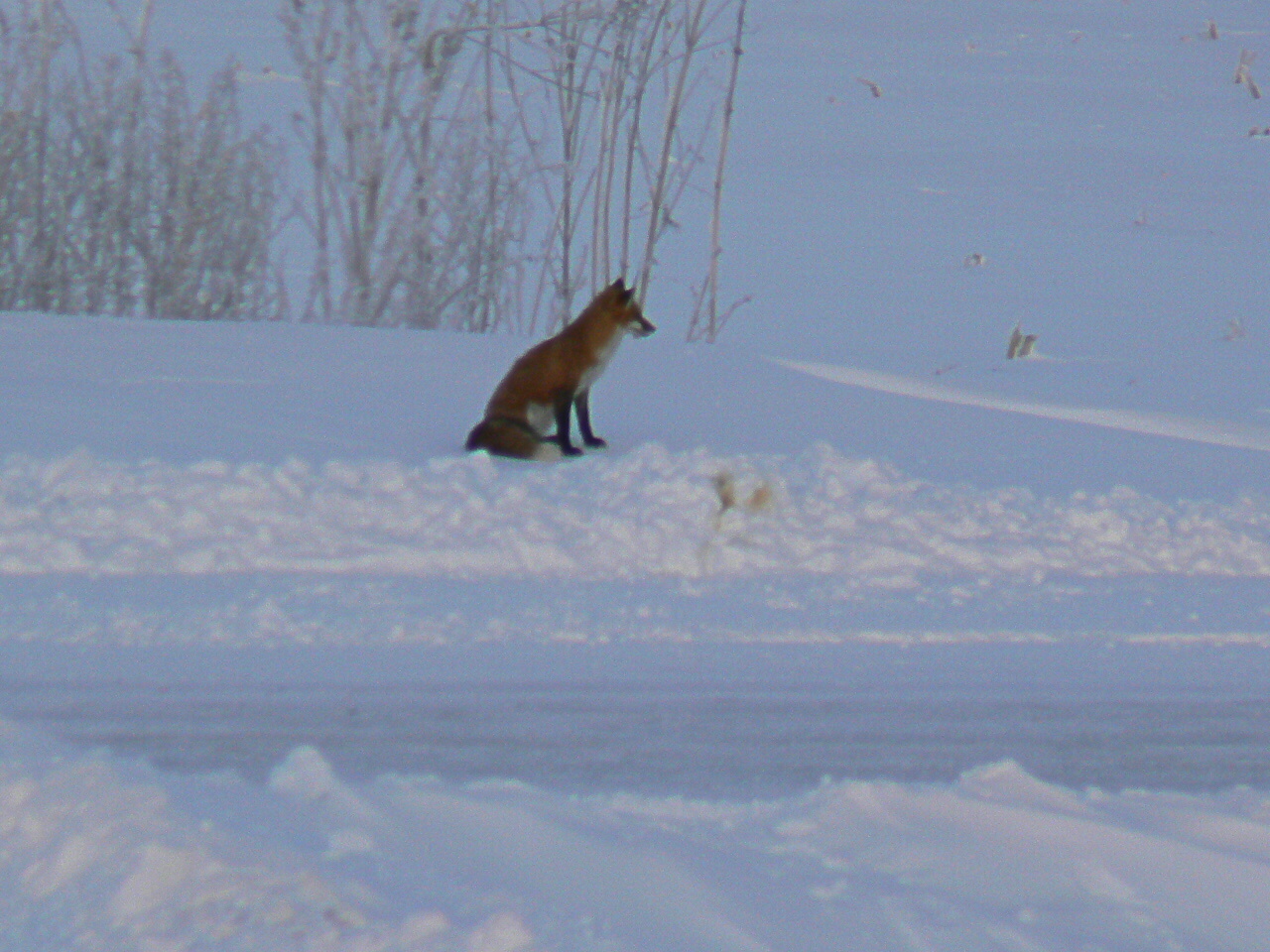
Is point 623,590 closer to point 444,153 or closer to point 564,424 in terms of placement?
point 564,424

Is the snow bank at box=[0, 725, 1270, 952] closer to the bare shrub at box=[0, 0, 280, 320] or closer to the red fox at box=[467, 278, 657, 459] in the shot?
the red fox at box=[467, 278, 657, 459]

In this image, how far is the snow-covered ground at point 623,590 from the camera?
3.76 meters

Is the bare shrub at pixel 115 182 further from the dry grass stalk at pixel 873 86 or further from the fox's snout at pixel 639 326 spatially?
the dry grass stalk at pixel 873 86

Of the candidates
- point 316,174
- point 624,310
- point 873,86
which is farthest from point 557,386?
point 873,86

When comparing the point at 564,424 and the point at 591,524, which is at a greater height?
the point at 591,524

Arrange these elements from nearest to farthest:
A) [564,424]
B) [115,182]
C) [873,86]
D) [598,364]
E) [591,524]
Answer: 1. [591,524]
2. [564,424]
3. [598,364]
4. [115,182]
5. [873,86]

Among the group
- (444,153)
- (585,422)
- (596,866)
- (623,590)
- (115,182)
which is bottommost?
(585,422)

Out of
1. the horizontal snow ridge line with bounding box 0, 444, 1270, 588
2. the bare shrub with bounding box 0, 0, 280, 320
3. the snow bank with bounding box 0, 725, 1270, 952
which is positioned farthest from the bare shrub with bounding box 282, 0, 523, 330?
the snow bank with bounding box 0, 725, 1270, 952

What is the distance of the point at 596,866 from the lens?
401 centimetres

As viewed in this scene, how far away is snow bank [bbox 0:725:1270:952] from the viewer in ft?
11.7

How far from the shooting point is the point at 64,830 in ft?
12.6

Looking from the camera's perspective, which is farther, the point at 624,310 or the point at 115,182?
the point at 115,182

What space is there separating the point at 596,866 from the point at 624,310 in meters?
6.53

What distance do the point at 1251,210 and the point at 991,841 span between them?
2749 cm
